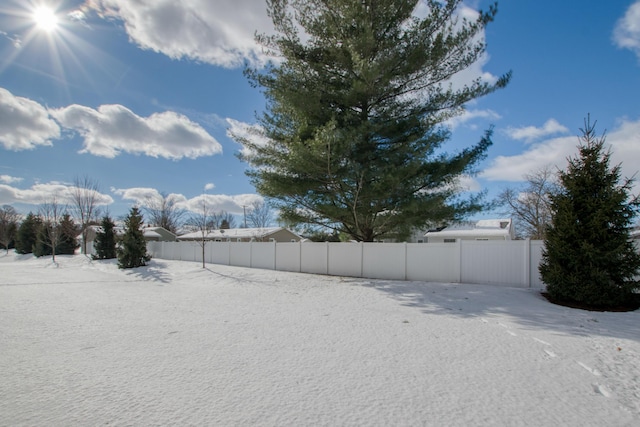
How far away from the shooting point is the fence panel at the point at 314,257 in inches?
536

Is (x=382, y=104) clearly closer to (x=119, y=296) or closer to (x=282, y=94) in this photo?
(x=282, y=94)

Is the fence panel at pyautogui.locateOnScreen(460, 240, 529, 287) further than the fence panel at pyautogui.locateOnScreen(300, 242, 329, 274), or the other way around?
the fence panel at pyautogui.locateOnScreen(300, 242, 329, 274)

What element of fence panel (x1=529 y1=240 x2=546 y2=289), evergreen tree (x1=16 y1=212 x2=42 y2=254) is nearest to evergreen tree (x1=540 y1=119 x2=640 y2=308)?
fence panel (x1=529 y1=240 x2=546 y2=289)

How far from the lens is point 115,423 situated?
8.14 feet

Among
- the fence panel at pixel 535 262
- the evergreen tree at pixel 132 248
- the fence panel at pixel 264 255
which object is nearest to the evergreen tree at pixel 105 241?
the evergreen tree at pixel 132 248

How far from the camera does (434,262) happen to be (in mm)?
10766

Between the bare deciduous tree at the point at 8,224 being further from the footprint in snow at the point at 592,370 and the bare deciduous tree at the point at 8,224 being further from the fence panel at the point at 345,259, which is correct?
the footprint in snow at the point at 592,370

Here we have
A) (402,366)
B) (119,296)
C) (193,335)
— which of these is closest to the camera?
(402,366)

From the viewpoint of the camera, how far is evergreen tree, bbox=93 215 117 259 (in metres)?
23.3

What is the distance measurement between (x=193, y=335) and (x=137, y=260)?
15205mm

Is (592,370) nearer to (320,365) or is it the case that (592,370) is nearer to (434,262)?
(320,365)

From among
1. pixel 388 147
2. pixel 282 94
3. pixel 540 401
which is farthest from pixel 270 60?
pixel 540 401

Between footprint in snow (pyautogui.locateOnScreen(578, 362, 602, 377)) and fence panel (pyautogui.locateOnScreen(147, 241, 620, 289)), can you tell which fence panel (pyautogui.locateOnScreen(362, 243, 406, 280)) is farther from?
footprint in snow (pyautogui.locateOnScreen(578, 362, 602, 377))

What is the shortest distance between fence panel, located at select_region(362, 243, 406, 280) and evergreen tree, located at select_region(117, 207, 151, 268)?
12724 mm
